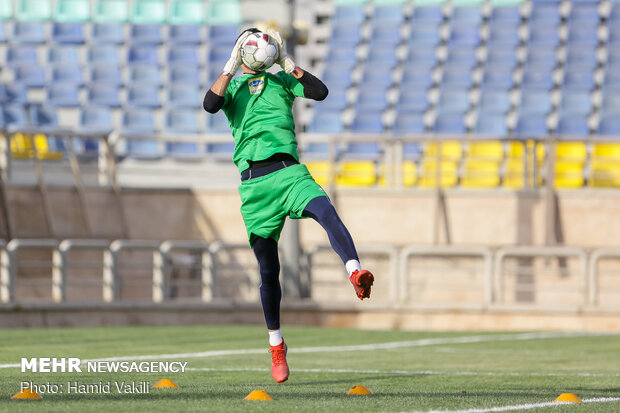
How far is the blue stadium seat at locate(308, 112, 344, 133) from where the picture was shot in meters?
25.9

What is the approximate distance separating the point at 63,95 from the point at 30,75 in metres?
1.17

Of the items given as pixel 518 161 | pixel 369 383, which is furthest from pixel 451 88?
pixel 369 383

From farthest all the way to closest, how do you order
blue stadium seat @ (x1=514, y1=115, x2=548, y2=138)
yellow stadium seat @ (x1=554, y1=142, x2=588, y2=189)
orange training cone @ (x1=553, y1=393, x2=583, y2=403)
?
blue stadium seat @ (x1=514, y1=115, x2=548, y2=138)
yellow stadium seat @ (x1=554, y1=142, x2=588, y2=189)
orange training cone @ (x1=553, y1=393, x2=583, y2=403)

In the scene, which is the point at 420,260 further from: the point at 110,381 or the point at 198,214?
the point at 110,381

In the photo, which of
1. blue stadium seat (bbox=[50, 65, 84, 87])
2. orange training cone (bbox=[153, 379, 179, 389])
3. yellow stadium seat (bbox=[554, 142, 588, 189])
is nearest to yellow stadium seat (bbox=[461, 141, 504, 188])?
yellow stadium seat (bbox=[554, 142, 588, 189])

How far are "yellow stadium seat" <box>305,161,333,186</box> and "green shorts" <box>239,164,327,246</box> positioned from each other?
12935mm

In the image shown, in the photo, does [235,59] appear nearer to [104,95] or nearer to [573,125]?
[573,125]

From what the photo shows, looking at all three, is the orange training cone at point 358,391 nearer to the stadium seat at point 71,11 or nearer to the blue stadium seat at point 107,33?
the blue stadium seat at point 107,33

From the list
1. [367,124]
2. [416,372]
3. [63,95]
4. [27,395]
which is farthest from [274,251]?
[63,95]

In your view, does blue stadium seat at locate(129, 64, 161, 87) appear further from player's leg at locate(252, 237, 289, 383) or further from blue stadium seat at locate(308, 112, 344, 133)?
player's leg at locate(252, 237, 289, 383)

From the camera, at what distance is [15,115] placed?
2295 cm

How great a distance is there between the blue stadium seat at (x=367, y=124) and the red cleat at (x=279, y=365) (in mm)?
19127

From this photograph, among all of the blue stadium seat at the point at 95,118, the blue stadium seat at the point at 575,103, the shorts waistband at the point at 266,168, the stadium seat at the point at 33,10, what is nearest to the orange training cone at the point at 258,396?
the shorts waistband at the point at 266,168

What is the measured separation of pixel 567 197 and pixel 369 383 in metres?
12.6
